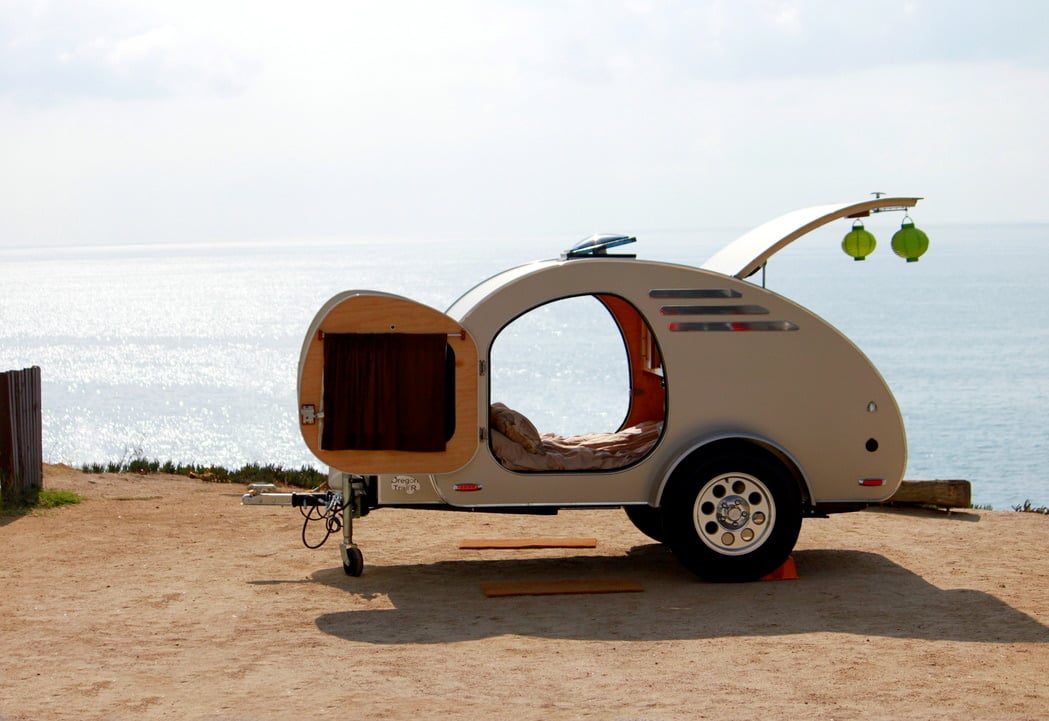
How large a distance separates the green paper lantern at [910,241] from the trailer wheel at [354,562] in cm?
462

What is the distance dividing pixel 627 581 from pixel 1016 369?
61.1 metres

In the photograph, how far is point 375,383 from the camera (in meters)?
9.15

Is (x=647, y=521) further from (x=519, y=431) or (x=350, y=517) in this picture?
(x=350, y=517)

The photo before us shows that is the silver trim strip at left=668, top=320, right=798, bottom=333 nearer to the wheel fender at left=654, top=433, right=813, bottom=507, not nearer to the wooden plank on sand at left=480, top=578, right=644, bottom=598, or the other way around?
the wheel fender at left=654, top=433, right=813, bottom=507

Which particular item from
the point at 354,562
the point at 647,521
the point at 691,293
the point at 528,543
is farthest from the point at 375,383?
the point at 647,521

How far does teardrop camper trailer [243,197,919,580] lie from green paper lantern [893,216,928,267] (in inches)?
51.5

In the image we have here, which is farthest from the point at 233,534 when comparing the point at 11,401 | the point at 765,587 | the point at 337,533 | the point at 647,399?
the point at 765,587

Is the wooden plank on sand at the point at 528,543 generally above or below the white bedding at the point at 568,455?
below

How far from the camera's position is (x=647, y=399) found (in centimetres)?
1162

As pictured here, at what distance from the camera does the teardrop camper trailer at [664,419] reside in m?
9.16

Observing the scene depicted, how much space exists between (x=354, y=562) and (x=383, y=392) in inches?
53.3

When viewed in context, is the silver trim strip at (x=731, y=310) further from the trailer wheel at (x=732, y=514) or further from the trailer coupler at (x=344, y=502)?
the trailer coupler at (x=344, y=502)

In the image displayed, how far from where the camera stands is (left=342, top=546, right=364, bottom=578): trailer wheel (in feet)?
31.9

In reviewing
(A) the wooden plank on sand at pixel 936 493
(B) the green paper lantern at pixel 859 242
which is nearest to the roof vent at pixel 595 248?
(B) the green paper lantern at pixel 859 242
